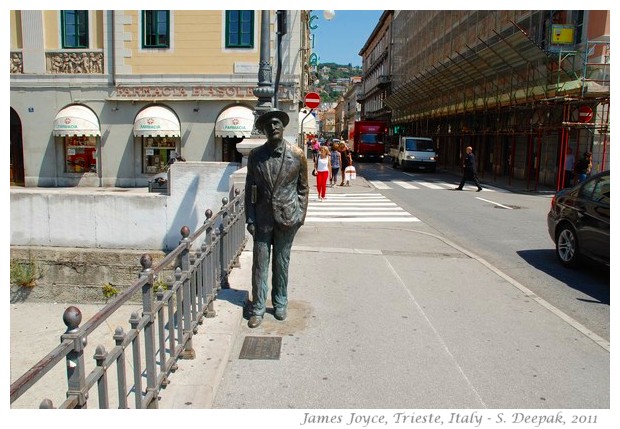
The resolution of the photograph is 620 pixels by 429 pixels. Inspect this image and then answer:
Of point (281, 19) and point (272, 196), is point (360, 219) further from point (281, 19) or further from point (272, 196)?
point (272, 196)

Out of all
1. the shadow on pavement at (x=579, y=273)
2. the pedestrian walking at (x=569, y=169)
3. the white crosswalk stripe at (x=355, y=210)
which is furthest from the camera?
the pedestrian walking at (x=569, y=169)

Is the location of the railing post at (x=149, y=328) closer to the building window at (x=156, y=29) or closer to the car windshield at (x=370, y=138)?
the building window at (x=156, y=29)

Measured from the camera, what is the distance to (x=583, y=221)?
7973 mm

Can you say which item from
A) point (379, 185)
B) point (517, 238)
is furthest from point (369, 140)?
point (517, 238)

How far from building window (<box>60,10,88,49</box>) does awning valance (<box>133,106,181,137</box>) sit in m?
4.04

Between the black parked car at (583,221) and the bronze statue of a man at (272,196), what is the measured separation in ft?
15.7

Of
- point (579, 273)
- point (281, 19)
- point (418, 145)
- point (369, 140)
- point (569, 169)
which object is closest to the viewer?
point (579, 273)

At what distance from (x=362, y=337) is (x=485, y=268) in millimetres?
3780

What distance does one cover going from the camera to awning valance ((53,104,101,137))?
2117 centimetres

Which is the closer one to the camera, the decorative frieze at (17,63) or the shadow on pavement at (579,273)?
the shadow on pavement at (579,273)

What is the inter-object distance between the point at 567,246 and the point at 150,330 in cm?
714

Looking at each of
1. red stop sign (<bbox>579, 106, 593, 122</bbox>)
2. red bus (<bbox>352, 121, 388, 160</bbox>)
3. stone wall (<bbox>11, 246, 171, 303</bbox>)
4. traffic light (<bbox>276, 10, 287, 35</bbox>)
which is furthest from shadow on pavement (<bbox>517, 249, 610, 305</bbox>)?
red bus (<bbox>352, 121, 388, 160</bbox>)

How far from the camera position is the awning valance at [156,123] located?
21.1 m

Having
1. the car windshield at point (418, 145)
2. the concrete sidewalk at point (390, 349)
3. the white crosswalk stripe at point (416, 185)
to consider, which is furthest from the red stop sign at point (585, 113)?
the concrete sidewalk at point (390, 349)
